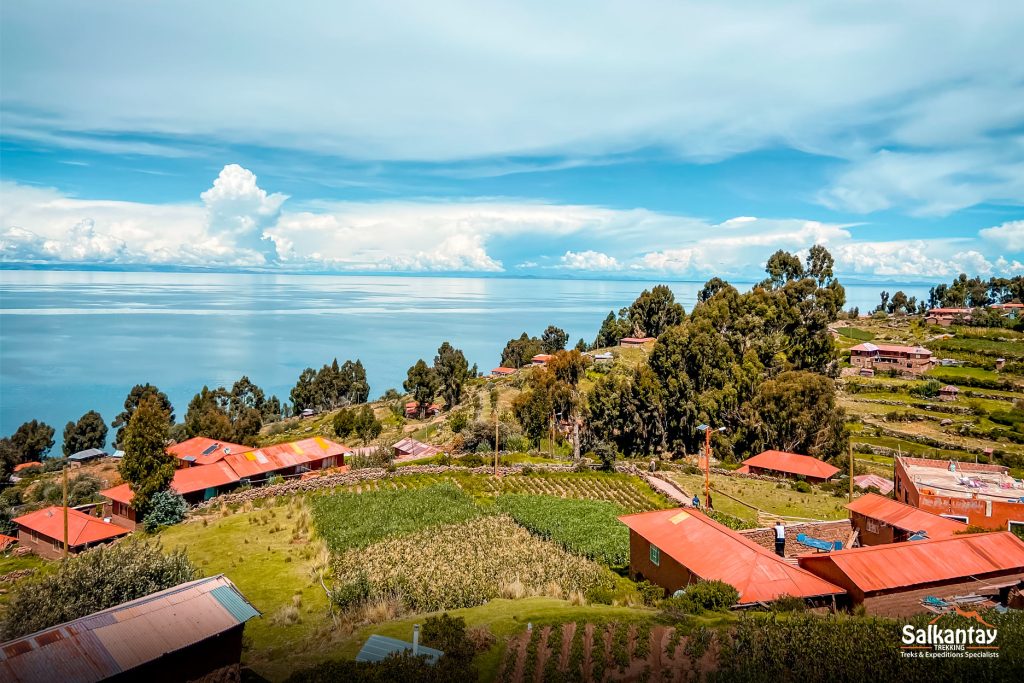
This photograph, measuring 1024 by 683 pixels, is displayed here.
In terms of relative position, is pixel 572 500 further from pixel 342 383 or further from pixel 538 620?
pixel 342 383

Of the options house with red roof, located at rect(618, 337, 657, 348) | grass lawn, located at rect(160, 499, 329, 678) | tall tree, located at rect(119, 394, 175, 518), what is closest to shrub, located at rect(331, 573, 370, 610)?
grass lawn, located at rect(160, 499, 329, 678)

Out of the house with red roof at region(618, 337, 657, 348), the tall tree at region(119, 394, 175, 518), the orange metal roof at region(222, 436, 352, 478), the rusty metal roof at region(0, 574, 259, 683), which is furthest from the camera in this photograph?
the house with red roof at region(618, 337, 657, 348)

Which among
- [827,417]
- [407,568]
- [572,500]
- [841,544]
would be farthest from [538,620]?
[827,417]

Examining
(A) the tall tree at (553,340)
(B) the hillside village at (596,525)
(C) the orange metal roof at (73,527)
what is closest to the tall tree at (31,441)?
(B) the hillside village at (596,525)

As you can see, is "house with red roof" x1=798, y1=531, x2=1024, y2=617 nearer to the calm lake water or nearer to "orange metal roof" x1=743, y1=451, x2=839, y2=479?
"orange metal roof" x1=743, y1=451, x2=839, y2=479

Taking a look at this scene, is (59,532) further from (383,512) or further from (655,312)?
(655,312)

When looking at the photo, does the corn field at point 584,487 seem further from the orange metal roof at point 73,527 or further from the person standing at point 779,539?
the orange metal roof at point 73,527
